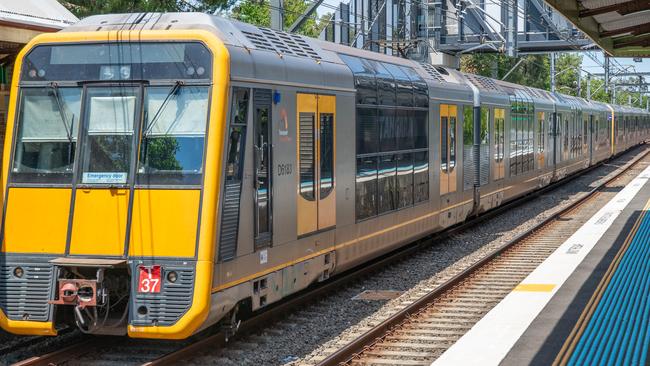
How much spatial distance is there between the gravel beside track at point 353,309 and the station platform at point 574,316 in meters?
1.29

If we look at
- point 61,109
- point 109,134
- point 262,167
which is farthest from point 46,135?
point 262,167

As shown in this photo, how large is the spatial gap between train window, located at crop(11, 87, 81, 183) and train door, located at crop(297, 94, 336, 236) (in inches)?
103

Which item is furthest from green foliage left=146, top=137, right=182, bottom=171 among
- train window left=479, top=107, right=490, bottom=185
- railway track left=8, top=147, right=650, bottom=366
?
train window left=479, top=107, right=490, bottom=185

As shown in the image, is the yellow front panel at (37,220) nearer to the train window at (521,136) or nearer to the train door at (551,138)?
the train window at (521,136)

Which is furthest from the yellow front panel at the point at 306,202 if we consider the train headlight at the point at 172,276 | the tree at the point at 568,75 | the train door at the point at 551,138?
the tree at the point at 568,75

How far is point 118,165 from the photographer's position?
8812mm

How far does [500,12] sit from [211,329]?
1267 inches

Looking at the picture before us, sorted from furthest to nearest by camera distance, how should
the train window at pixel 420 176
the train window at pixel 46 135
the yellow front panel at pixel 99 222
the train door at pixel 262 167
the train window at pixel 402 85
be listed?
the train window at pixel 420 176 → the train window at pixel 402 85 → the train door at pixel 262 167 → the train window at pixel 46 135 → the yellow front panel at pixel 99 222

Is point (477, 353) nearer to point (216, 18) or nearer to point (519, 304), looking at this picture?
point (519, 304)

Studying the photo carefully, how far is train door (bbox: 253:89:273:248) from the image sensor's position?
9422 millimetres

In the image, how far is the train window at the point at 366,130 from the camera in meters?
12.7

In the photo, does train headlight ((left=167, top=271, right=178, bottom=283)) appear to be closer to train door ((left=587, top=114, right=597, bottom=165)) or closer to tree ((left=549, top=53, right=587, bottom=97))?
train door ((left=587, top=114, right=597, bottom=165))

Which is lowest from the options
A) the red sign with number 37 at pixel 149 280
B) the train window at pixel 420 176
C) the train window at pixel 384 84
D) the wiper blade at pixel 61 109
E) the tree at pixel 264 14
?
the red sign with number 37 at pixel 149 280

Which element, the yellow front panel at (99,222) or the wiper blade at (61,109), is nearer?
the yellow front panel at (99,222)
